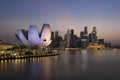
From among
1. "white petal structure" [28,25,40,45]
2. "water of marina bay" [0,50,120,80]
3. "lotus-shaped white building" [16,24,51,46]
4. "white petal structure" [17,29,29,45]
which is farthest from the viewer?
"white petal structure" [17,29,29,45]

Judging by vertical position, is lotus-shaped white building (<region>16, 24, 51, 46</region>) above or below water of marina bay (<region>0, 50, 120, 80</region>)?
above

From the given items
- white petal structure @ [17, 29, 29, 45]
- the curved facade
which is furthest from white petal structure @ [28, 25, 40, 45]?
white petal structure @ [17, 29, 29, 45]

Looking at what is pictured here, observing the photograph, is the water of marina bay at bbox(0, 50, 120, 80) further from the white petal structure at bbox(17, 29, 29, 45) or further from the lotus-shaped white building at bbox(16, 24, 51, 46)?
the white petal structure at bbox(17, 29, 29, 45)

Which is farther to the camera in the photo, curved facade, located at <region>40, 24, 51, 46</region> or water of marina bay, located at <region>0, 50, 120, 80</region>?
curved facade, located at <region>40, 24, 51, 46</region>

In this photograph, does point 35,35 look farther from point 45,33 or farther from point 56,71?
point 56,71

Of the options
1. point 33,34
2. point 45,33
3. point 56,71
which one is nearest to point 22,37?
A: point 33,34

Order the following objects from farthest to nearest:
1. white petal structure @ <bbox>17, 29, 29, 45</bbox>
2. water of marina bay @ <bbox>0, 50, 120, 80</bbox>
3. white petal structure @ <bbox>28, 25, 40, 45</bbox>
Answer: white petal structure @ <bbox>17, 29, 29, 45</bbox>
white petal structure @ <bbox>28, 25, 40, 45</bbox>
water of marina bay @ <bbox>0, 50, 120, 80</bbox>

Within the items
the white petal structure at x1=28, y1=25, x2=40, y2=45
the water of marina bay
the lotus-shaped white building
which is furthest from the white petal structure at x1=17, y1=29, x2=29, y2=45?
the water of marina bay

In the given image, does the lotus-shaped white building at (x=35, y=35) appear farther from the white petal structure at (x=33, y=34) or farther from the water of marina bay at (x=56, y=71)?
the water of marina bay at (x=56, y=71)

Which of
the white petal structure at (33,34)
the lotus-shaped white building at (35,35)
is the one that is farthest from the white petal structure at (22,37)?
the white petal structure at (33,34)

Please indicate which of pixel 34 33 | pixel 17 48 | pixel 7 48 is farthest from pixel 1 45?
pixel 34 33
